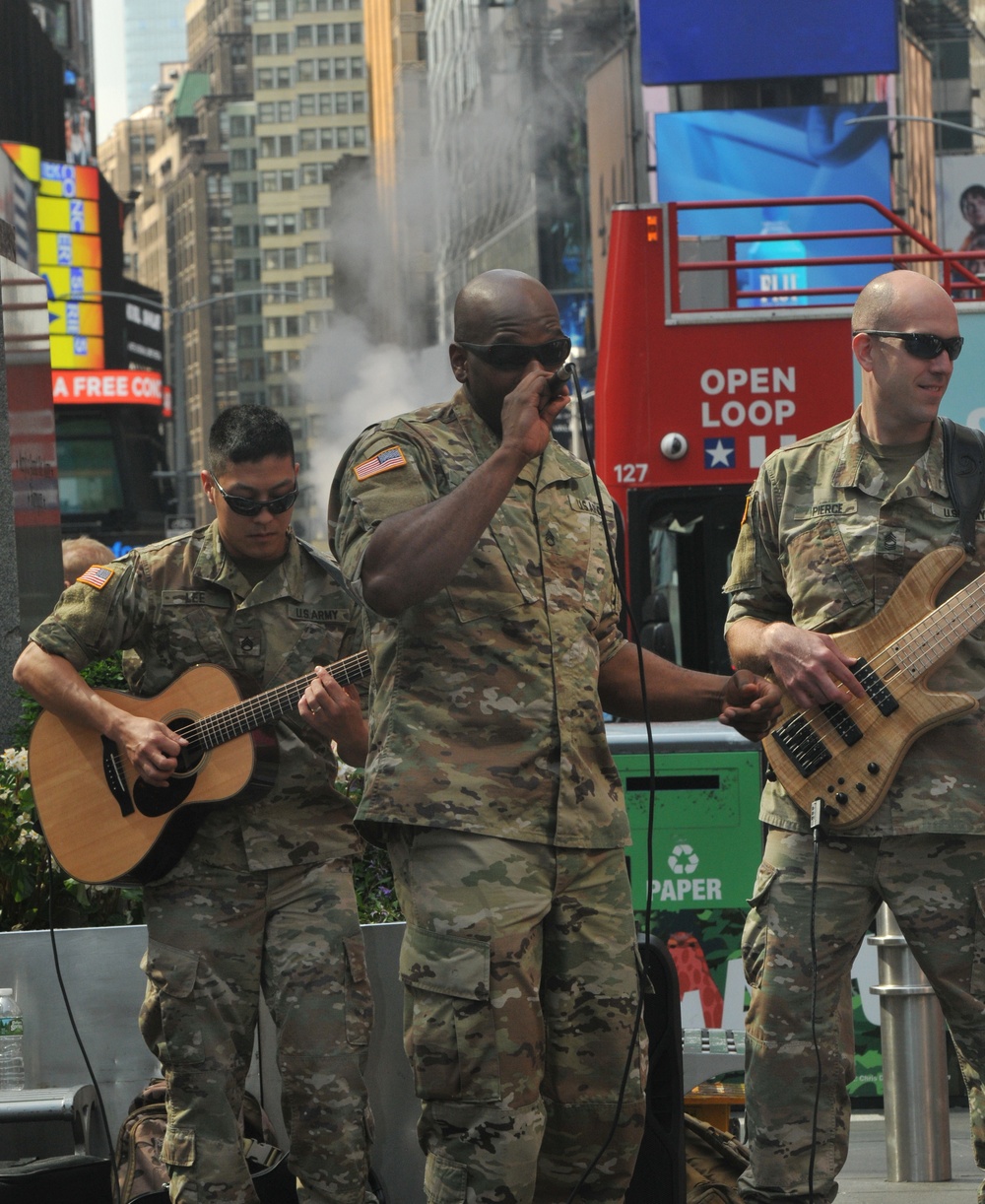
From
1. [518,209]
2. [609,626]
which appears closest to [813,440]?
[609,626]

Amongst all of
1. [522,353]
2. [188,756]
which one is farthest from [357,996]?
[522,353]

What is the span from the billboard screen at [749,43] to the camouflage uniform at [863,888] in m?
36.2

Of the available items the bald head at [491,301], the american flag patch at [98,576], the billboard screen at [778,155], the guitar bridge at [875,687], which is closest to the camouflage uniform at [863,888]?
the guitar bridge at [875,687]

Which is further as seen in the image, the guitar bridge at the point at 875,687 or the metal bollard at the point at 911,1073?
the metal bollard at the point at 911,1073

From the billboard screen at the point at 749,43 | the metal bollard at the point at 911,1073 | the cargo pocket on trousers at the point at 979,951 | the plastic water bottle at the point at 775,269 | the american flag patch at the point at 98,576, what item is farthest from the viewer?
the billboard screen at the point at 749,43

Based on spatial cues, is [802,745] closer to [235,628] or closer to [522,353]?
[522,353]

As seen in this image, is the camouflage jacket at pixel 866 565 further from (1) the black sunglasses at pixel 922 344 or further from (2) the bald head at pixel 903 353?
(1) the black sunglasses at pixel 922 344

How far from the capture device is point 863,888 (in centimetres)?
442

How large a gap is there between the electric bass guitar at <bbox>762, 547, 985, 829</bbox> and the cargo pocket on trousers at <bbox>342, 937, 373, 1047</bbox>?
Answer: 45.3 inches

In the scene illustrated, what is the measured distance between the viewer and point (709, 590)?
9773 millimetres

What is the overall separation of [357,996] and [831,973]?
3.90 feet

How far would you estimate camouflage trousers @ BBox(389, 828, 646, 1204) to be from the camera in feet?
12.0

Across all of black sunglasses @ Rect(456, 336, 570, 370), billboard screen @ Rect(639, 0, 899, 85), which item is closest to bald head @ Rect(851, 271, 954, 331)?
black sunglasses @ Rect(456, 336, 570, 370)

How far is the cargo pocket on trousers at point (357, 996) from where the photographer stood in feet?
15.5
